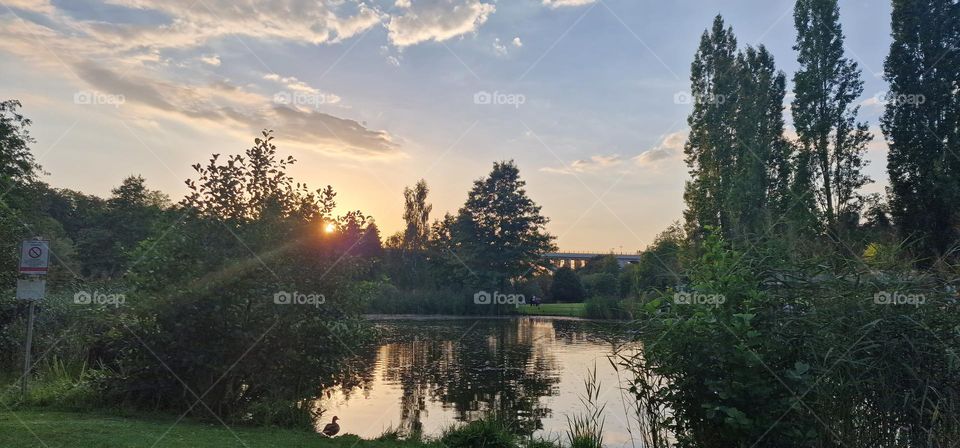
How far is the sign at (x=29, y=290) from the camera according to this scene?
29.0 feet

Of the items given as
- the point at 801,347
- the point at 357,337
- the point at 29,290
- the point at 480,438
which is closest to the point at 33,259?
the point at 29,290

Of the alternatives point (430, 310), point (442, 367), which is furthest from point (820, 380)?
point (430, 310)

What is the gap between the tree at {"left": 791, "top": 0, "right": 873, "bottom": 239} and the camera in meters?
30.0

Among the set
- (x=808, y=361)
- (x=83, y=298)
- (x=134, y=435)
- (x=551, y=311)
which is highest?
(x=83, y=298)

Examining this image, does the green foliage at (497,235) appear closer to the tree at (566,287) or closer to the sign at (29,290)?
the tree at (566,287)

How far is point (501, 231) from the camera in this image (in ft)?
188

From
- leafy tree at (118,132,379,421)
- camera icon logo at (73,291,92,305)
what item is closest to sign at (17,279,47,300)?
leafy tree at (118,132,379,421)

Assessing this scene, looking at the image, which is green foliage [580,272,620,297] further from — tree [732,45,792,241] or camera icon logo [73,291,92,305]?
camera icon logo [73,291,92,305]

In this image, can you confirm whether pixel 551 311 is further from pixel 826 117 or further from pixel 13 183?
pixel 13 183

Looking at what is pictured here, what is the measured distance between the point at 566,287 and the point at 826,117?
3418 cm

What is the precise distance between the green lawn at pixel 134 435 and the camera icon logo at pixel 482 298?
38.6 metres

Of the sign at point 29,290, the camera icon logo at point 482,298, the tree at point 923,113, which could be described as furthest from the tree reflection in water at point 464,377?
the camera icon logo at point 482,298

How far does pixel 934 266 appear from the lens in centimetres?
621

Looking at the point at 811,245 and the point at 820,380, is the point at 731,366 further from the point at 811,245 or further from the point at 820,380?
the point at 811,245
